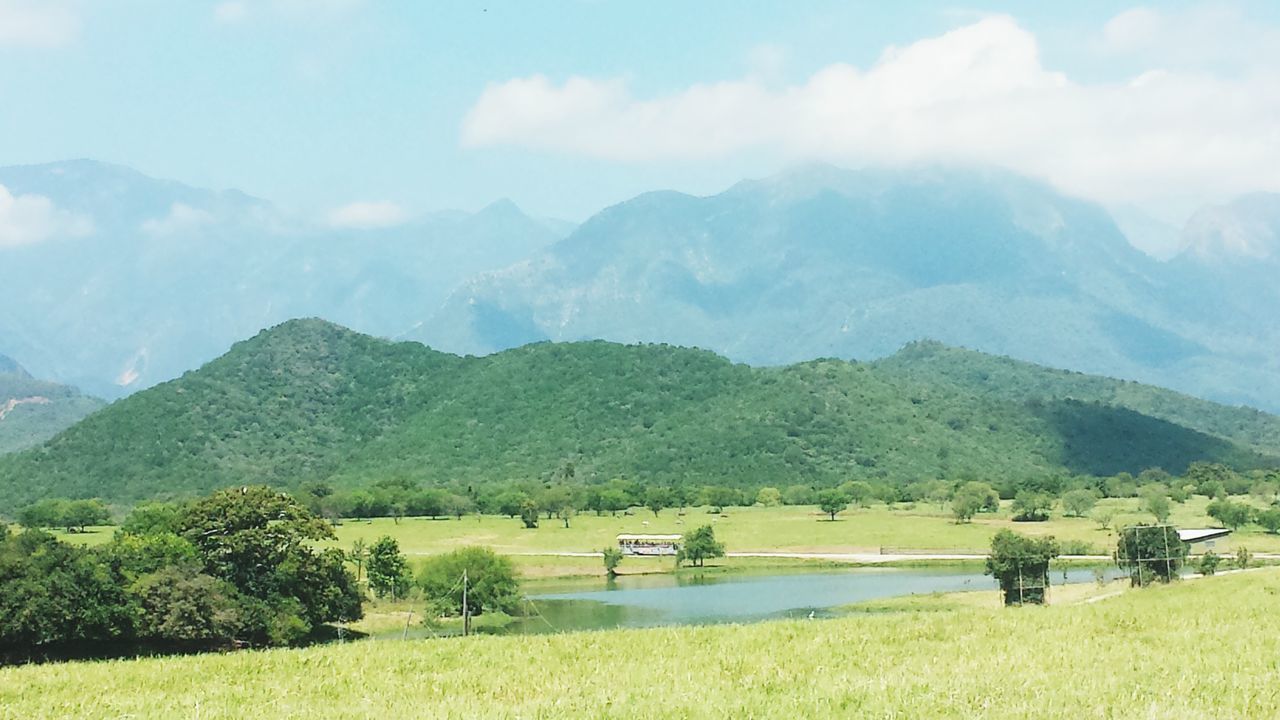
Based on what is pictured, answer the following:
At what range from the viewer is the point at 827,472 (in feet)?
629

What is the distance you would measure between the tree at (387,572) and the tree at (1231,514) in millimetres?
79956

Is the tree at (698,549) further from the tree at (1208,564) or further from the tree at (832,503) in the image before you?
the tree at (1208,564)

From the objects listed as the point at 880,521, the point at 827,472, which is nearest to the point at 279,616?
the point at 880,521

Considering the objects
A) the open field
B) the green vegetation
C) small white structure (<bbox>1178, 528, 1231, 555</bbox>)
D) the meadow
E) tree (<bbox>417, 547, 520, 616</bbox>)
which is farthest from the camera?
the open field

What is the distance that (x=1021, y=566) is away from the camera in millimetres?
73938

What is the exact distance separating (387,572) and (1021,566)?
42941 mm

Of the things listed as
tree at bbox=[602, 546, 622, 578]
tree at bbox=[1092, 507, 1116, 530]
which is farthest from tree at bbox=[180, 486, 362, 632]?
tree at bbox=[1092, 507, 1116, 530]

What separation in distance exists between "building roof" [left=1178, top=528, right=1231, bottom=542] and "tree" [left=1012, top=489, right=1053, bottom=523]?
24087 mm

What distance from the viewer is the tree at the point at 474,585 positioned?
76.9m

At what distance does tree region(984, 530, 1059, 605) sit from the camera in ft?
222

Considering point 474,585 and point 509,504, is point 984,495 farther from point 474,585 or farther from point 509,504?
point 474,585

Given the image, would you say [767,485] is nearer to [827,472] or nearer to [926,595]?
[827,472]

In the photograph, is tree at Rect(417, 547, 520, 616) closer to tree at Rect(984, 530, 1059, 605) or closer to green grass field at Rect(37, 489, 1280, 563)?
green grass field at Rect(37, 489, 1280, 563)

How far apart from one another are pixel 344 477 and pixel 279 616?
466 feet
